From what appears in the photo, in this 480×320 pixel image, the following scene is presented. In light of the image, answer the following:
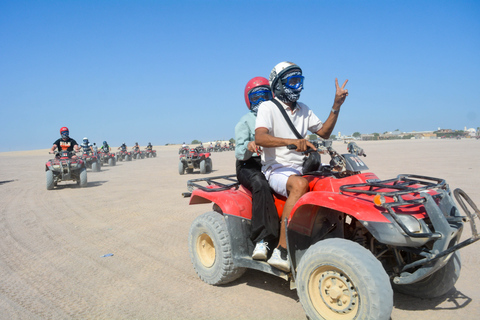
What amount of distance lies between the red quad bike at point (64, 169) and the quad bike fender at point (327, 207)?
41.3ft

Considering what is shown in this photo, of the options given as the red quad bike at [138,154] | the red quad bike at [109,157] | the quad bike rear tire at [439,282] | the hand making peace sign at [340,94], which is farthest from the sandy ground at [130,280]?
the red quad bike at [138,154]

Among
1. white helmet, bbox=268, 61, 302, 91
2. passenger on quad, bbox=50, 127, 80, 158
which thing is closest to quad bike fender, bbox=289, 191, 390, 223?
white helmet, bbox=268, 61, 302, 91

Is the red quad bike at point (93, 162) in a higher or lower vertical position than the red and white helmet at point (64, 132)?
lower

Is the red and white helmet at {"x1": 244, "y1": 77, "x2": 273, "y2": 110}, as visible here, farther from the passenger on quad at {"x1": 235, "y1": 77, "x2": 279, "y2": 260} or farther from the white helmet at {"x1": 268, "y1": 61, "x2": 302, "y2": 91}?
the white helmet at {"x1": 268, "y1": 61, "x2": 302, "y2": 91}

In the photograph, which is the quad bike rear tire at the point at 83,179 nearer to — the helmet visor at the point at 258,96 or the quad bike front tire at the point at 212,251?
the quad bike front tire at the point at 212,251

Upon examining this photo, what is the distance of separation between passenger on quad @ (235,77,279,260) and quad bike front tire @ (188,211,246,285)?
0.37m

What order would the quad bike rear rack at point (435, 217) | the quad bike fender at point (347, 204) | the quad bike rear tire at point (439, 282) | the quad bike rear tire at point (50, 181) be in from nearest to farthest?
the quad bike rear rack at point (435, 217), the quad bike fender at point (347, 204), the quad bike rear tire at point (439, 282), the quad bike rear tire at point (50, 181)

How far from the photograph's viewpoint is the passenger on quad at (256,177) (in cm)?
363

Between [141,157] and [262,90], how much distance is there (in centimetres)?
4109

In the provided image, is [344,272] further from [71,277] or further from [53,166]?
[53,166]

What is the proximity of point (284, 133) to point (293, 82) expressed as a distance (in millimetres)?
518

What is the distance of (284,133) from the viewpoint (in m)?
3.73

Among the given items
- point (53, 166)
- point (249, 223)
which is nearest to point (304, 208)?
point (249, 223)

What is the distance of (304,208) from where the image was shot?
3.35 metres
